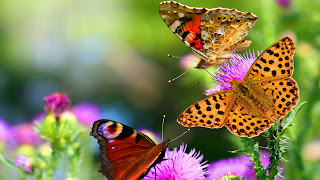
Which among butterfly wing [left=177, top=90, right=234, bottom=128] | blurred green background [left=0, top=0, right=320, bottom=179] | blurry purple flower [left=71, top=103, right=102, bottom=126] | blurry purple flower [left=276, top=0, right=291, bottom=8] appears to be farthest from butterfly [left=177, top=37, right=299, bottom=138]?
blurred green background [left=0, top=0, right=320, bottom=179]

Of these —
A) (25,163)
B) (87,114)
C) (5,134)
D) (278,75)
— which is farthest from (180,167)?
(87,114)

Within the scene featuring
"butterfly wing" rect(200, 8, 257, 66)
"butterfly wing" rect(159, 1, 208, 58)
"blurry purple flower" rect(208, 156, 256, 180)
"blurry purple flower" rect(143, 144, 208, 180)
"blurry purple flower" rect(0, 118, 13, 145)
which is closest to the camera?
"blurry purple flower" rect(143, 144, 208, 180)

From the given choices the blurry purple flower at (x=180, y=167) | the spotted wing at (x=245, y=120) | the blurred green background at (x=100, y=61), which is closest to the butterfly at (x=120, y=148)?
the blurry purple flower at (x=180, y=167)

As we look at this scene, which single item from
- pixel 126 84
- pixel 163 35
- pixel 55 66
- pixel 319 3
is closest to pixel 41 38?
pixel 55 66

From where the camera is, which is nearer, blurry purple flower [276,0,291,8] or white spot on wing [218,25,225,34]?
white spot on wing [218,25,225,34]

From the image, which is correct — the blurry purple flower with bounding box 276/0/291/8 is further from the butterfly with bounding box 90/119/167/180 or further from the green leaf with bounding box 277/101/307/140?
the butterfly with bounding box 90/119/167/180

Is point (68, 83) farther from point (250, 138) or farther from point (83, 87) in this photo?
point (250, 138)

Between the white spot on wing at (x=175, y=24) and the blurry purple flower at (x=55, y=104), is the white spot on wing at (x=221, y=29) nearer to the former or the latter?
the white spot on wing at (x=175, y=24)
